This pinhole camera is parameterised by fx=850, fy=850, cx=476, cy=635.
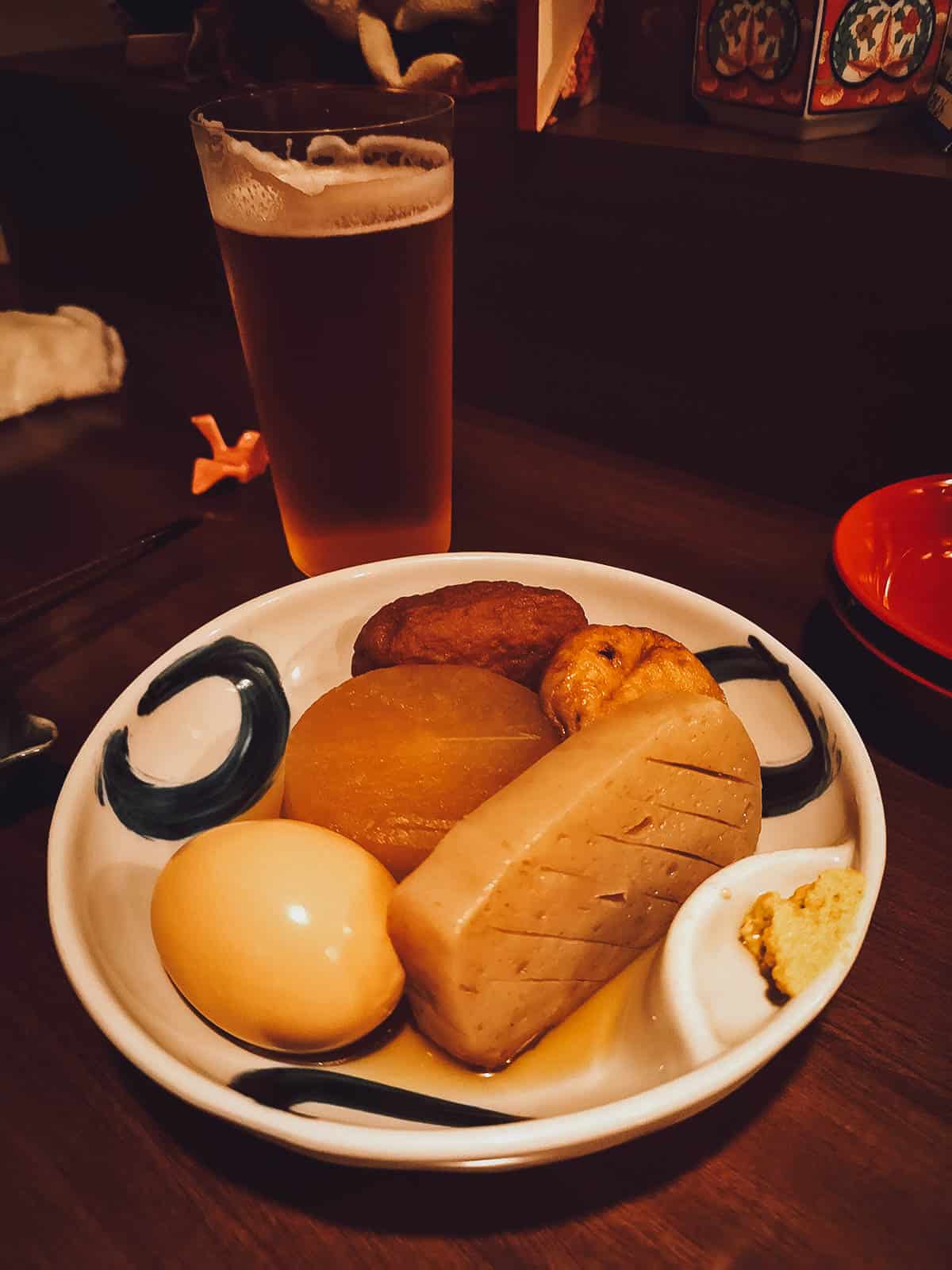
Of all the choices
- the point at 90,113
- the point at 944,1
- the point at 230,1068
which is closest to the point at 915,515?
the point at 944,1

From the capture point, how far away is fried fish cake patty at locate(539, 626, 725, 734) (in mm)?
730

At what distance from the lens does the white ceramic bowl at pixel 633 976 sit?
447 mm

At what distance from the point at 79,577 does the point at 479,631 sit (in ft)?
1.93

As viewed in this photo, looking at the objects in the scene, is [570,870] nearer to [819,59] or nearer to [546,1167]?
[546,1167]

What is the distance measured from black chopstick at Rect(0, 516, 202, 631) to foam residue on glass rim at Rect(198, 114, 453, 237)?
16.9 inches

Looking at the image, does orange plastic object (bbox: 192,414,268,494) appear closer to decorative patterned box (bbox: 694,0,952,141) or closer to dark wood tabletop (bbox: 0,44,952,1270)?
dark wood tabletop (bbox: 0,44,952,1270)

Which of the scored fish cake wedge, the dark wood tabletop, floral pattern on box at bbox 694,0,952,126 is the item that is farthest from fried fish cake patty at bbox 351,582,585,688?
floral pattern on box at bbox 694,0,952,126

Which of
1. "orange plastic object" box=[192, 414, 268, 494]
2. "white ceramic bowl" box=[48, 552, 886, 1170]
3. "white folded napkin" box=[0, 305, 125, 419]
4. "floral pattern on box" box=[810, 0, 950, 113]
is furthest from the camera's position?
"white folded napkin" box=[0, 305, 125, 419]

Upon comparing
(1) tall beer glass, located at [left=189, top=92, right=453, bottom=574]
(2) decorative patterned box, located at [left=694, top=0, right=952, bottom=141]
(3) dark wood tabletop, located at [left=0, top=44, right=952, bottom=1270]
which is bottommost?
(3) dark wood tabletop, located at [left=0, top=44, right=952, bottom=1270]

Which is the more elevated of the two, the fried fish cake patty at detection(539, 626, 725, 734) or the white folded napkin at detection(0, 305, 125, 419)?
the fried fish cake patty at detection(539, 626, 725, 734)

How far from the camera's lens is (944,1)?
3.37 feet

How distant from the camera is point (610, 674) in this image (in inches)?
29.4

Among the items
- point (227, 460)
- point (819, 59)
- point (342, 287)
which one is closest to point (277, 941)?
point (342, 287)

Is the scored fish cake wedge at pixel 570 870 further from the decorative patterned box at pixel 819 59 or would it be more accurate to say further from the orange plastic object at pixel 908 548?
the decorative patterned box at pixel 819 59
